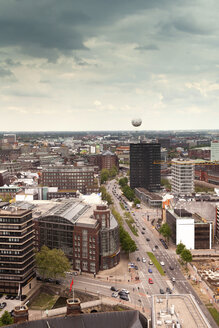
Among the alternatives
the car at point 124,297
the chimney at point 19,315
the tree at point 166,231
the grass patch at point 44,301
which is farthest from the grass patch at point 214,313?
the tree at point 166,231

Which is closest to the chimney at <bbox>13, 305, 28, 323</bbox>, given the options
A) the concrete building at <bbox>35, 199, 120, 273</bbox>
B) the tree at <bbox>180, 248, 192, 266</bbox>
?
the concrete building at <bbox>35, 199, 120, 273</bbox>

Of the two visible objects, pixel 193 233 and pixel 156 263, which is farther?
pixel 193 233

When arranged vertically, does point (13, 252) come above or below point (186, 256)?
above

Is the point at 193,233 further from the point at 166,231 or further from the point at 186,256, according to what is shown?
the point at 186,256

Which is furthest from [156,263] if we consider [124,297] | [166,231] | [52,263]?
[52,263]

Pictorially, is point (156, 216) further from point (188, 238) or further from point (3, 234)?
point (3, 234)

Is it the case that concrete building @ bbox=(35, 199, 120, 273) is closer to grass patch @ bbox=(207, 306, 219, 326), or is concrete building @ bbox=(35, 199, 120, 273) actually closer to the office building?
the office building
